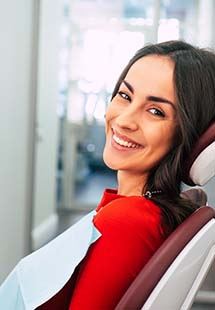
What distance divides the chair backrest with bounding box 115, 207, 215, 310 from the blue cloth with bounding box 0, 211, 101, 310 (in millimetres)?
135

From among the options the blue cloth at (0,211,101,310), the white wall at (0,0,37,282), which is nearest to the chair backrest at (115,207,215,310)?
the blue cloth at (0,211,101,310)

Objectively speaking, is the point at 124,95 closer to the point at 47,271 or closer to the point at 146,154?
the point at 146,154

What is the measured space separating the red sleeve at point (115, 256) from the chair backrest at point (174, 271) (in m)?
0.06

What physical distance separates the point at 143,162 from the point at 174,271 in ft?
0.95

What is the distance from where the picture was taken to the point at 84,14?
17.6 feet

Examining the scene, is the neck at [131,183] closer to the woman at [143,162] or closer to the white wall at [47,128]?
the woman at [143,162]

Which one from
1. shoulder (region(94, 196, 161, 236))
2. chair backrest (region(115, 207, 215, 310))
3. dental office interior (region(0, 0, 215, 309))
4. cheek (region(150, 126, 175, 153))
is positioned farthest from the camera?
dental office interior (region(0, 0, 215, 309))

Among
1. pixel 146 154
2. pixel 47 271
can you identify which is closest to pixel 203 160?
pixel 146 154

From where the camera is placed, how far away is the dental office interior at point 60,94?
2.48 metres

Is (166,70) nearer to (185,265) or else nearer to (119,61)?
(185,265)

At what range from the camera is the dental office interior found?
2484 millimetres

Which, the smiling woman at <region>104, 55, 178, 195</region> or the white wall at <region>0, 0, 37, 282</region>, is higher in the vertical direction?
the smiling woman at <region>104, 55, 178, 195</region>

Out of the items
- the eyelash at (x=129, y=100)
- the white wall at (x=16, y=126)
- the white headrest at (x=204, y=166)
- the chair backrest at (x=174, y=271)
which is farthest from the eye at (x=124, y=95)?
the white wall at (x=16, y=126)

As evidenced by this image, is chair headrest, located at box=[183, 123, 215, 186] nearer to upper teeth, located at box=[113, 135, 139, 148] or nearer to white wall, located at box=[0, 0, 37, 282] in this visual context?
upper teeth, located at box=[113, 135, 139, 148]
